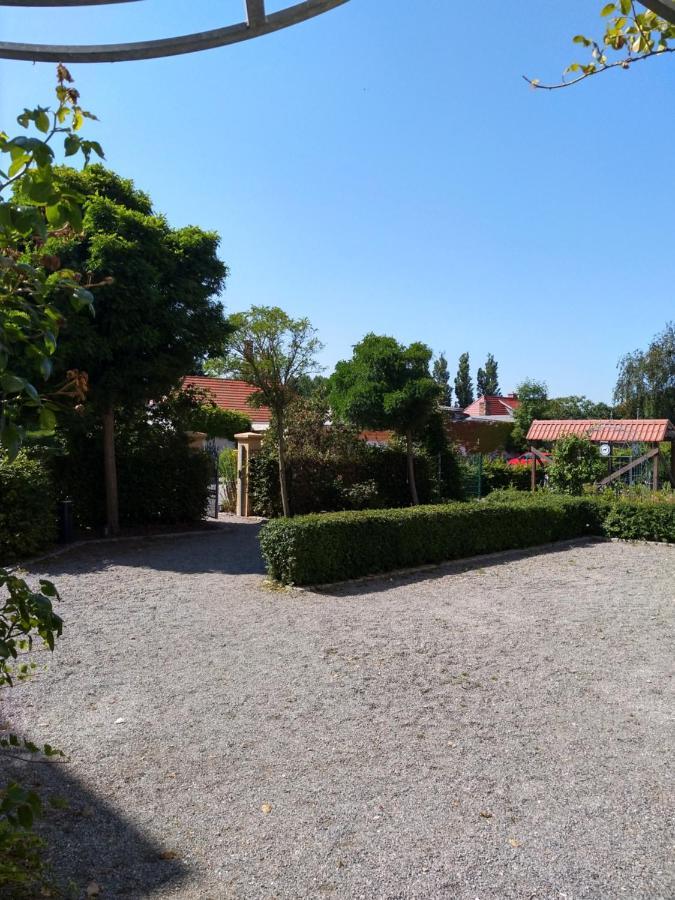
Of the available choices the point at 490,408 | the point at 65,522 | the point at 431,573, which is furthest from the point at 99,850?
the point at 490,408

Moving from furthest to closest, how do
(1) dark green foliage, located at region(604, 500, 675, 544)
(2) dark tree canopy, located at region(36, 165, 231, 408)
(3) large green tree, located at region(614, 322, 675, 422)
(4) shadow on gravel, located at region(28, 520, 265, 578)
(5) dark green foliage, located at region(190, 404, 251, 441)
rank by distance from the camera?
(3) large green tree, located at region(614, 322, 675, 422)
(5) dark green foliage, located at region(190, 404, 251, 441)
(1) dark green foliage, located at region(604, 500, 675, 544)
(2) dark tree canopy, located at region(36, 165, 231, 408)
(4) shadow on gravel, located at region(28, 520, 265, 578)

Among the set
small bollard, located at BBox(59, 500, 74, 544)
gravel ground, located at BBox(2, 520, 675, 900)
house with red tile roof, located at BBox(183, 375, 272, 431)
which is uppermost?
house with red tile roof, located at BBox(183, 375, 272, 431)

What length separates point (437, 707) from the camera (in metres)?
4.93

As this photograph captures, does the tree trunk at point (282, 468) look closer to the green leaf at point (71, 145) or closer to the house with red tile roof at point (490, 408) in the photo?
the green leaf at point (71, 145)

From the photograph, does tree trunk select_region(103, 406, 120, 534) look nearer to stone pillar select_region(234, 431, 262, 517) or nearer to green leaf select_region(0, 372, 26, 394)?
stone pillar select_region(234, 431, 262, 517)

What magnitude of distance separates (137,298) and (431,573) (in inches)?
249

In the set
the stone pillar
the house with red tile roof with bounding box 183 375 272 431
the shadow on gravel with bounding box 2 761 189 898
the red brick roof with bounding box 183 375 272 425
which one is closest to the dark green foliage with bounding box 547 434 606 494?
the stone pillar

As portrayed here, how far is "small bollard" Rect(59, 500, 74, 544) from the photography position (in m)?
11.7

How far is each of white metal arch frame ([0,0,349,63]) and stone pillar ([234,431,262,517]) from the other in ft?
44.8

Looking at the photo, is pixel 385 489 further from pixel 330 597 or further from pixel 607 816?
pixel 607 816

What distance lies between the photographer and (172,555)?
36.7ft

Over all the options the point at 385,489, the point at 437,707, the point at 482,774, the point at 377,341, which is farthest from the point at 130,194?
the point at 482,774

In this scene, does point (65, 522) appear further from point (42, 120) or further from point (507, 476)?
point (507, 476)

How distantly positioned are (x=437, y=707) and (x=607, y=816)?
Result: 5.29 feet
